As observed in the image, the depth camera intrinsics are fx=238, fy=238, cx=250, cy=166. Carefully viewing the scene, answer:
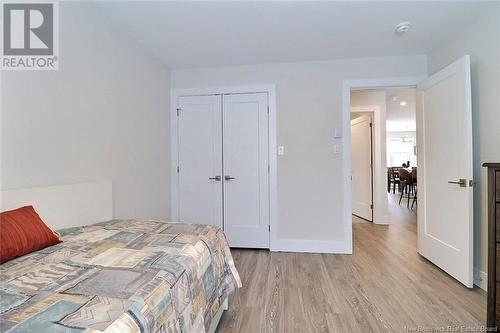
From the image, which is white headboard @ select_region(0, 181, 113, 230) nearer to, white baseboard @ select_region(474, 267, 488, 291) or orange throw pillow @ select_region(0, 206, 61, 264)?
orange throw pillow @ select_region(0, 206, 61, 264)

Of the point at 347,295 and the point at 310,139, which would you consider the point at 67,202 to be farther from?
the point at 310,139

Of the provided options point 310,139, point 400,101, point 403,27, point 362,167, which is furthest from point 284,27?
point 400,101

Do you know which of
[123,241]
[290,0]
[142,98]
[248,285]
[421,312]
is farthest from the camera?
[142,98]

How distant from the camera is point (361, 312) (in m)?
1.71

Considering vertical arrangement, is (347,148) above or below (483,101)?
below

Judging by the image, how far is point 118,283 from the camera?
0.87 meters

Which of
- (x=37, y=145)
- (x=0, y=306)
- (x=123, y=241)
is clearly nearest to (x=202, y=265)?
(x=123, y=241)

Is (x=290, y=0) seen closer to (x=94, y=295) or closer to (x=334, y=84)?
(x=334, y=84)

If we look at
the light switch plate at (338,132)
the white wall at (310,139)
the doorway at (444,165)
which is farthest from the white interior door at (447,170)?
A: the light switch plate at (338,132)

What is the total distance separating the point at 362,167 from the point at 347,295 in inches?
123

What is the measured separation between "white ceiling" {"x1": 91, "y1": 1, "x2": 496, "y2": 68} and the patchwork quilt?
1671mm

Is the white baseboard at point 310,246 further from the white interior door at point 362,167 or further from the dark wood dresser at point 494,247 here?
the white interior door at point 362,167

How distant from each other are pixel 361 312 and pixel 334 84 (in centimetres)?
240

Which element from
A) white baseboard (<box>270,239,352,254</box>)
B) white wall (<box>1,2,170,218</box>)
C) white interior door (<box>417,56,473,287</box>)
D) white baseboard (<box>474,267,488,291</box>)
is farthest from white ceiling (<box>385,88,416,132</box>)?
white wall (<box>1,2,170,218</box>)
